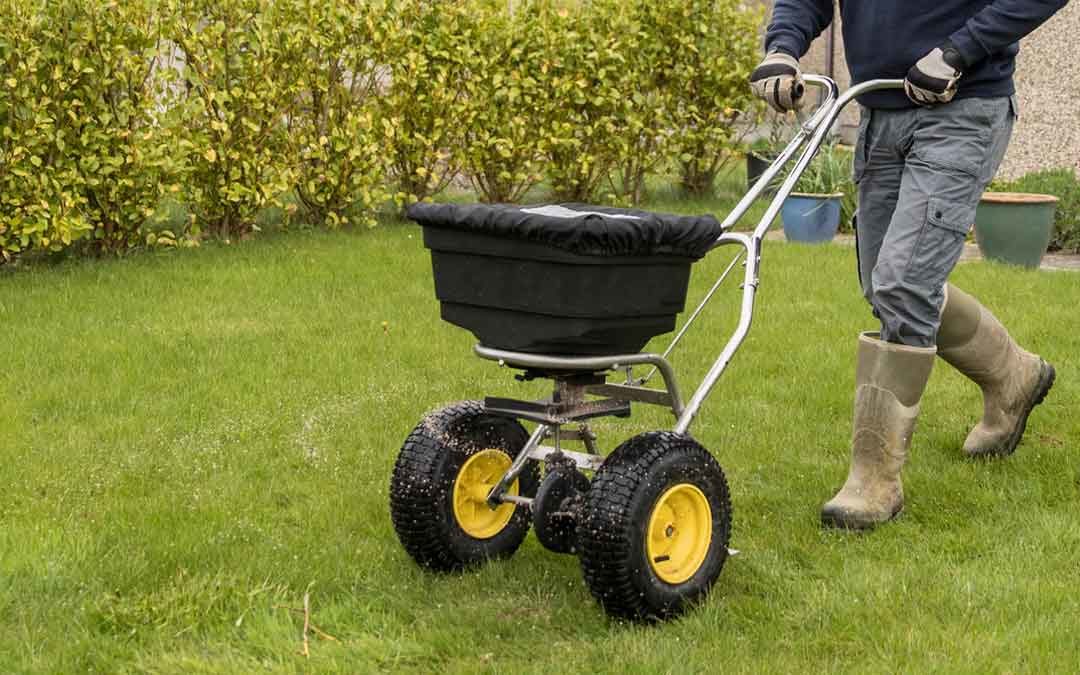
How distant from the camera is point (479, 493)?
3824 mm

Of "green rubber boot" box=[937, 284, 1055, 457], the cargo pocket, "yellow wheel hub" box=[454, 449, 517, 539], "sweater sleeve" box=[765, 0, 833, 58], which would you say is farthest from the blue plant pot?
"yellow wheel hub" box=[454, 449, 517, 539]

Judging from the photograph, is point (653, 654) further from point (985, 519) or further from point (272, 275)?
point (272, 275)

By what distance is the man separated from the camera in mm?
3885

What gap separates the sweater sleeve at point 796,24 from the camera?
4367 mm

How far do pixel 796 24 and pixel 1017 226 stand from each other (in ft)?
13.1

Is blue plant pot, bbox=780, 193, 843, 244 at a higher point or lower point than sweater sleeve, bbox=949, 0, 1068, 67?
lower

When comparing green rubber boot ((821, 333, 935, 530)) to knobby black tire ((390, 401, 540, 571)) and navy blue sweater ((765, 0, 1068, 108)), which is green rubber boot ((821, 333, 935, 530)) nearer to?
navy blue sweater ((765, 0, 1068, 108))

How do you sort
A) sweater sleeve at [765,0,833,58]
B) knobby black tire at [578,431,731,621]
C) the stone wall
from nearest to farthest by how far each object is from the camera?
knobby black tire at [578,431,731,621]
sweater sleeve at [765,0,833,58]
the stone wall

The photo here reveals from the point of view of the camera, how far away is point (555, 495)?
359 cm

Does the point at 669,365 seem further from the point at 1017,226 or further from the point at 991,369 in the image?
the point at 1017,226

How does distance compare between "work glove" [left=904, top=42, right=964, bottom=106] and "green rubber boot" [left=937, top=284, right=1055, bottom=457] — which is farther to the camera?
"green rubber boot" [left=937, top=284, right=1055, bottom=457]

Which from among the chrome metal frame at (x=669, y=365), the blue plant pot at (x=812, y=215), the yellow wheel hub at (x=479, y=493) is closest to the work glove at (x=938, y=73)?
the chrome metal frame at (x=669, y=365)

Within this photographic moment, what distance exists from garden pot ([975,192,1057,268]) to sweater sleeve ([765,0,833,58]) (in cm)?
371

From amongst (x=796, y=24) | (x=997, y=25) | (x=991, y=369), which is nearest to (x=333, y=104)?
(x=796, y=24)
